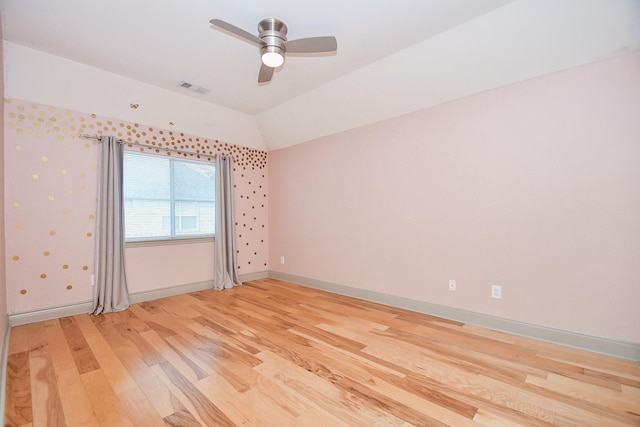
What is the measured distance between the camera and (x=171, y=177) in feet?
12.8

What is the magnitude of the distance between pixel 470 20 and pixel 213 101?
318 centimetres

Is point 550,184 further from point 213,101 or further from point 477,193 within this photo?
point 213,101

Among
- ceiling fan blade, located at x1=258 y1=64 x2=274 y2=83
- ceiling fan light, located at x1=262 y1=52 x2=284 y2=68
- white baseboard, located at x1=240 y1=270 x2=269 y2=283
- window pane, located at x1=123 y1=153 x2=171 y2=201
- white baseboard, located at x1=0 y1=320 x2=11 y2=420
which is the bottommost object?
white baseboard, located at x1=0 y1=320 x2=11 y2=420

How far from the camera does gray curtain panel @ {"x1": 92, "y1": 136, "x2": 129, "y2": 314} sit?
321 centimetres

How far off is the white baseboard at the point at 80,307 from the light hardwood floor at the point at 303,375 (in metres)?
0.11

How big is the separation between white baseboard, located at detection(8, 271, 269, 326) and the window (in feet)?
2.35

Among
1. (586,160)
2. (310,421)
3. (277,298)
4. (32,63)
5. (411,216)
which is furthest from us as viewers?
(277,298)

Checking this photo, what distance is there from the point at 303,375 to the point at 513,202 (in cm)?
234

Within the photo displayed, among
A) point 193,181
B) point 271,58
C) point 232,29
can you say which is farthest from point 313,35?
point 193,181

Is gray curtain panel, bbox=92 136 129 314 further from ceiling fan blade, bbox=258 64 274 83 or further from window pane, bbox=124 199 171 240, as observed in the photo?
ceiling fan blade, bbox=258 64 274 83

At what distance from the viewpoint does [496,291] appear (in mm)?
2652

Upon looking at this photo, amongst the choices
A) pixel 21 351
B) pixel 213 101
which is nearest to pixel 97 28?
pixel 213 101

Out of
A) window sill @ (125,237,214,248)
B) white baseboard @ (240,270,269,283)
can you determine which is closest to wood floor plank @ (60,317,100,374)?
window sill @ (125,237,214,248)

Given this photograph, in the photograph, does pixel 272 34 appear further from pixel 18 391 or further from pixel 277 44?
pixel 18 391
